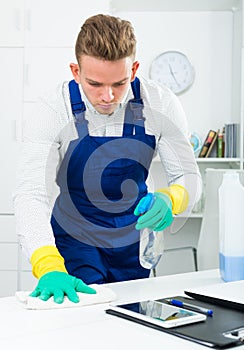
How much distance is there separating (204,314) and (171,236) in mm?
2824

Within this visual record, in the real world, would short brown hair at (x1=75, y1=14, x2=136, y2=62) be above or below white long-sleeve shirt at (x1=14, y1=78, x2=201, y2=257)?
above

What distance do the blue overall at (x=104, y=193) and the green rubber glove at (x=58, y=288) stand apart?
0.43 metres

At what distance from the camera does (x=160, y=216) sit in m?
1.53

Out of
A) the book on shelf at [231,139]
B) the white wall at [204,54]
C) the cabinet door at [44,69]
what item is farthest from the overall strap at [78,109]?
the white wall at [204,54]

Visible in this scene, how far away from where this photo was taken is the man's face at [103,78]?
1.57 metres

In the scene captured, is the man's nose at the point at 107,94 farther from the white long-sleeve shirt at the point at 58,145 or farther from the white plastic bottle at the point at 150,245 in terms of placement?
the white plastic bottle at the point at 150,245

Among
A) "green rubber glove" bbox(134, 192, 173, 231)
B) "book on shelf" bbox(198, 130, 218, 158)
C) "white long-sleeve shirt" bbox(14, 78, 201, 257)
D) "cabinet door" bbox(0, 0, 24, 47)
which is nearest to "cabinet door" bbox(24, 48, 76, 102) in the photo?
"cabinet door" bbox(0, 0, 24, 47)

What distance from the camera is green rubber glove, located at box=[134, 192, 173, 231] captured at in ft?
4.99

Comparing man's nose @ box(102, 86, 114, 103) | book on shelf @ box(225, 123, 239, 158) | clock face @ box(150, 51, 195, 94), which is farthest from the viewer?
clock face @ box(150, 51, 195, 94)

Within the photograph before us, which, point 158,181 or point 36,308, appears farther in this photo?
point 158,181

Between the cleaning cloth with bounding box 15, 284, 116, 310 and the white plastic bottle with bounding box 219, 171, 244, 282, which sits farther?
the white plastic bottle with bounding box 219, 171, 244, 282

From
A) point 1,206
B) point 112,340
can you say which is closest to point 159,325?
point 112,340

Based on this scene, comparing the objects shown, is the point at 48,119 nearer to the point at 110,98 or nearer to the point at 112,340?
the point at 110,98

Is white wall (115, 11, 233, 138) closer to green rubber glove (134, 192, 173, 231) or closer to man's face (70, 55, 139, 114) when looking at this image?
man's face (70, 55, 139, 114)
